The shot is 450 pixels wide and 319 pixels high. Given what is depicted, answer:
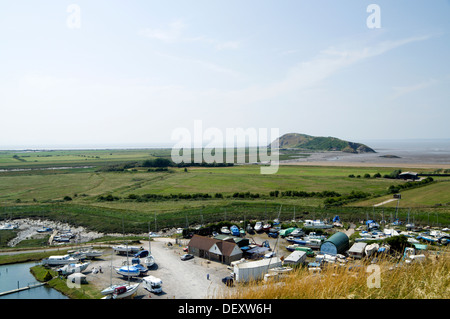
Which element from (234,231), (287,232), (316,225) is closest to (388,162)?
(316,225)

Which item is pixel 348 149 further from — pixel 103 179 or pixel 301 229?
pixel 301 229

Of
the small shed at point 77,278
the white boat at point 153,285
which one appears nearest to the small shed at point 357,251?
the white boat at point 153,285

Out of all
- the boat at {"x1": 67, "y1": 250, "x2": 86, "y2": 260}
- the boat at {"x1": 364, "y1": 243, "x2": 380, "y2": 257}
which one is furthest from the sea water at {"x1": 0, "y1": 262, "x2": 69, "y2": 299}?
the boat at {"x1": 364, "y1": 243, "x2": 380, "y2": 257}

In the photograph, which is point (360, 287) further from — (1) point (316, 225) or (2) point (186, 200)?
(2) point (186, 200)

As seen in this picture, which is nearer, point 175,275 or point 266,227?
point 175,275

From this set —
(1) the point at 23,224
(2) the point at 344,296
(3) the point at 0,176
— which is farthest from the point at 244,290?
(3) the point at 0,176
